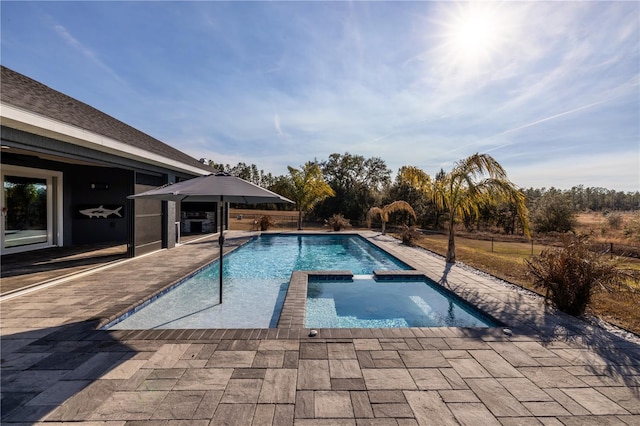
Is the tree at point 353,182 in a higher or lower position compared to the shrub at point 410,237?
higher

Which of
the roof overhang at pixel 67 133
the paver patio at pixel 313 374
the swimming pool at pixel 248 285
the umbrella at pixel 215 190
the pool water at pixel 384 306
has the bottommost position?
the pool water at pixel 384 306

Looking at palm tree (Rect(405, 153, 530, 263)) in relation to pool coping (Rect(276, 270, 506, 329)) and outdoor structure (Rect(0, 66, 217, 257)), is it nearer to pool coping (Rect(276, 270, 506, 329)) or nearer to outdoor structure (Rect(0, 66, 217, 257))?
pool coping (Rect(276, 270, 506, 329))

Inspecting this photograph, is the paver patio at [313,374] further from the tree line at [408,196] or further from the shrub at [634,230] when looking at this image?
the shrub at [634,230]

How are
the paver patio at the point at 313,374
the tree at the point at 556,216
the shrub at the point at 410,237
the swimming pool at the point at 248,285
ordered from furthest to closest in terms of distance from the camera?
the tree at the point at 556,216, the shrub at the point at 410,237, the swimming pool at the point at 248,285, the paver patio at the point at 313,374

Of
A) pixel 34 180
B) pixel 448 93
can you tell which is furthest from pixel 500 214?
pixel 34 180

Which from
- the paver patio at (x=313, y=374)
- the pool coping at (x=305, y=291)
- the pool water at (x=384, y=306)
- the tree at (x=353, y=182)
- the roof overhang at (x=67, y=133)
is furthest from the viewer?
the tree at (x=353, y=182)

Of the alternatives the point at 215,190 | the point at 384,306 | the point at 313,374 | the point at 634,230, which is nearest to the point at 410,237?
the point at 384,306

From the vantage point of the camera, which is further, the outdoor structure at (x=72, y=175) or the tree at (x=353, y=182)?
the tree at (x=353, y=182)

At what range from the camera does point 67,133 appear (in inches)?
223

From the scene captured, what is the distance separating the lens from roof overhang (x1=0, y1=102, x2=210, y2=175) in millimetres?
4602

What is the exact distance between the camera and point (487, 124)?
1177cm

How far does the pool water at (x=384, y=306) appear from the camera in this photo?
16.9ft

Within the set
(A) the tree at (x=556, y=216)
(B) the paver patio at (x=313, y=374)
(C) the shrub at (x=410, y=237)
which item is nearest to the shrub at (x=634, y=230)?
(A) the tree at (x=556, y=216)

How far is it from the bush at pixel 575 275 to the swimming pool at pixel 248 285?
13.4ft
